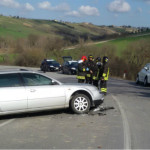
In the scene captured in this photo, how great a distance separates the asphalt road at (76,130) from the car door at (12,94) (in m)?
0.42

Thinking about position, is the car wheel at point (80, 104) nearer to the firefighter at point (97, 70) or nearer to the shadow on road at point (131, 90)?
the firefighter at point (97, 70)

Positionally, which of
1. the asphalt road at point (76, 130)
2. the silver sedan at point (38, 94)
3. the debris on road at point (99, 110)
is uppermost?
the silver sedan at point (38, 94)

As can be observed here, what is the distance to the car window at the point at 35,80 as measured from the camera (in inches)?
366

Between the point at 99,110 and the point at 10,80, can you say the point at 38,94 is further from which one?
the point at 99,110

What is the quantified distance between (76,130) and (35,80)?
2.29 meters

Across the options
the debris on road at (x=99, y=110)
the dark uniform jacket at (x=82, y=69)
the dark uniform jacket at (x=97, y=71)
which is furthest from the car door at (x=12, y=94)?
the dark uniform jacket at (x=97, y=71)

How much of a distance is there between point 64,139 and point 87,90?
121 inches

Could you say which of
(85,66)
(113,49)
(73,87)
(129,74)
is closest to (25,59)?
(113,49)

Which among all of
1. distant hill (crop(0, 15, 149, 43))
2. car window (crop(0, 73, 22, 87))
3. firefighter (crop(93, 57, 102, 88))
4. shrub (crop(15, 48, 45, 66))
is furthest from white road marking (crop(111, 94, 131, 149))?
distant hill (crop(0, 15, 149, 43))

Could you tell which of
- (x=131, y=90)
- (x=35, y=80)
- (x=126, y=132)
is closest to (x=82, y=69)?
(x=35, y=80)

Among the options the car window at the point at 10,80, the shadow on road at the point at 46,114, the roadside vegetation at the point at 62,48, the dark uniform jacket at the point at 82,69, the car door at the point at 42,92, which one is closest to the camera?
the car window at the point at 10,80

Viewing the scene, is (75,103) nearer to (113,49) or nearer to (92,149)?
(92,149)

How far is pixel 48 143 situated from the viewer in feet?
21.9

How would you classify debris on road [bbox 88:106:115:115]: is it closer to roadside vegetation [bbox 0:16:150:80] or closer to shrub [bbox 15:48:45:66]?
roadside vegetation [bbox 0:16:150:80]
